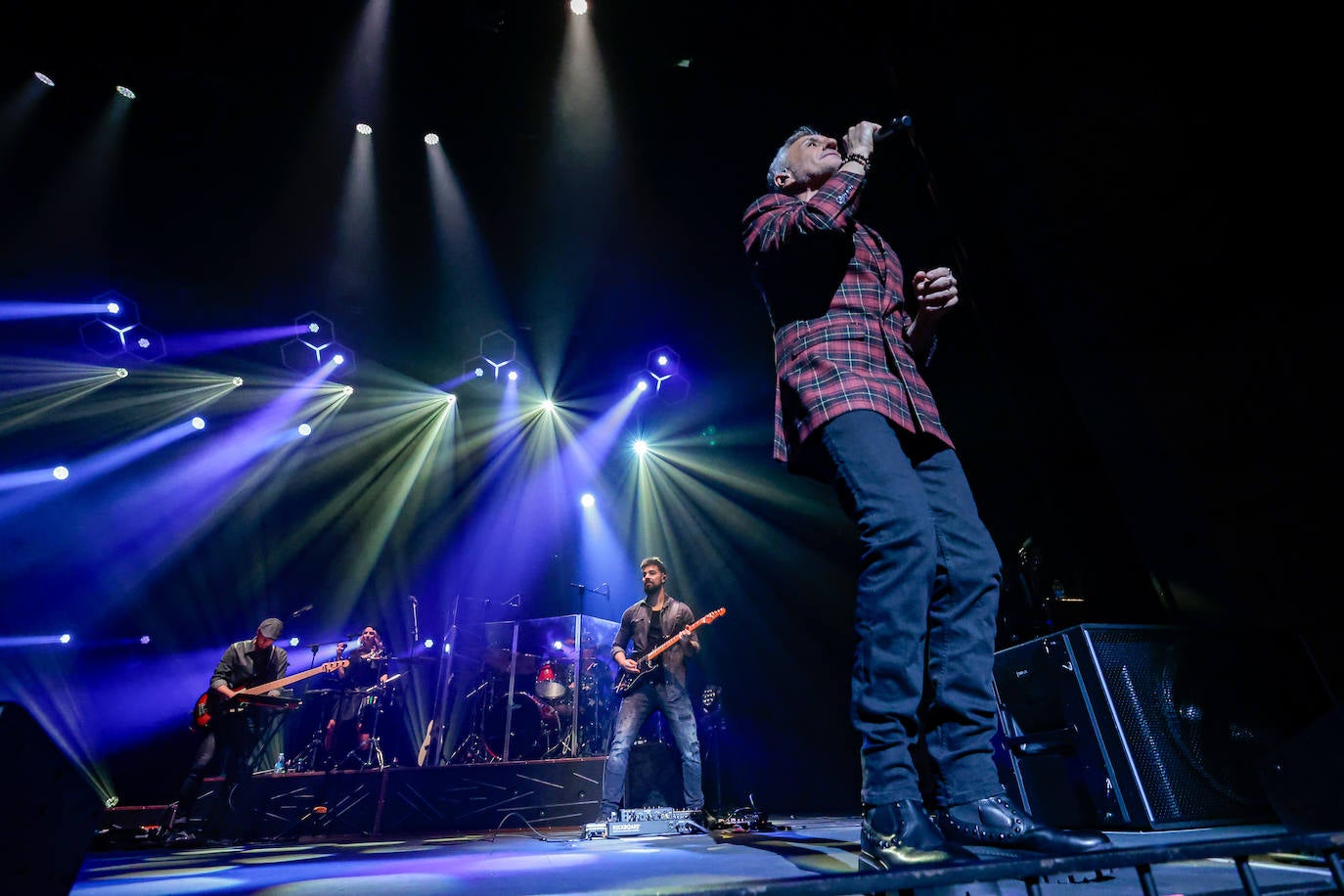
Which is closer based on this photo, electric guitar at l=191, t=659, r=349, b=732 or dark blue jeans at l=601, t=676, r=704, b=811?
dark blue jeans at l=601, t=676, r=704, b=811

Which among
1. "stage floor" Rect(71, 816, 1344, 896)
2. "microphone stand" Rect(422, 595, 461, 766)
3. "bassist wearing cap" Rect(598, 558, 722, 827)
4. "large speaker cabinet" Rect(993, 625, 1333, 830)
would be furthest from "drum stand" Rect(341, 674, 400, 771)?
"large speaker cabinet" Rect(993, 625, 1333, 830)

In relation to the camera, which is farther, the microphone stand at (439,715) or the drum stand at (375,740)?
the microphone stand at (439,715)

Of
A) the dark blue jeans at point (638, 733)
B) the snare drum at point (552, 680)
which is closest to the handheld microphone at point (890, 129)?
the dark blue jeans at point (638, 733)

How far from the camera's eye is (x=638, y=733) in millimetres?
5312

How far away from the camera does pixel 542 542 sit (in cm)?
1142

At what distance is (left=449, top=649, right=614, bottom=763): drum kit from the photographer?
737 cm

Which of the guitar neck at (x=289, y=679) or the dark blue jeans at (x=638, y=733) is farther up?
the guitar neck at (x=289, y=679)

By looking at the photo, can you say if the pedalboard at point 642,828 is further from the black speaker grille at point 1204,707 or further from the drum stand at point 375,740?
the drum stand at point 375,740

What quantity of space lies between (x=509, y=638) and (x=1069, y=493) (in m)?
7.13

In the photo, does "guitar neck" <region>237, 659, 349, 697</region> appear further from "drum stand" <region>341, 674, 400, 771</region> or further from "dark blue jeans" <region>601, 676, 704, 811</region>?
"dark blue jeans" <region>601, 676, 704, 811</region>

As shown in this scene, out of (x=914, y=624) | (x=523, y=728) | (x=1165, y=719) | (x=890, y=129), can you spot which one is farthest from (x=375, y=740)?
(x=890, y=129)

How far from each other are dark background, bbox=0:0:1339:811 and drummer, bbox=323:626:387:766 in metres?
3.63

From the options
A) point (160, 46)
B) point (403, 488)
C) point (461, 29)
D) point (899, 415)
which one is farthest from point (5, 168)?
point (899, 415)

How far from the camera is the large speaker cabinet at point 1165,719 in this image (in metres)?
2.23
